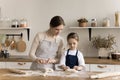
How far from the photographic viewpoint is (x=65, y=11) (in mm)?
4512

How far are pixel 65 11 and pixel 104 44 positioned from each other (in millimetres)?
865

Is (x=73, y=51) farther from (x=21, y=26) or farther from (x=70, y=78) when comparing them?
(x=21, y=26)

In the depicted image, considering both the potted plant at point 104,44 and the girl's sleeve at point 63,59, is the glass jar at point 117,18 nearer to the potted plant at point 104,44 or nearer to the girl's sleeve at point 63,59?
the potted plant at point 104,44

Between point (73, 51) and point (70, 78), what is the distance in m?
0.66

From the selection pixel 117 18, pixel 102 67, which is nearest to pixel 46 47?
pixel 102 67

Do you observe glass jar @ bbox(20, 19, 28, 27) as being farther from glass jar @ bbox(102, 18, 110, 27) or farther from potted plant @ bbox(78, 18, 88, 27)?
glass jar @ bbox(102, 18, 110, 27)

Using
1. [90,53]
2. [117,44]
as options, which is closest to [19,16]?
[90,53]

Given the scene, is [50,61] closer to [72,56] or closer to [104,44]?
[72,56]

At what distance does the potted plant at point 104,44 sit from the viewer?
14.1 feet

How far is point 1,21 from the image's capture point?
463 centimetres

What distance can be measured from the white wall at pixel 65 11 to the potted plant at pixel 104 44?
0.48ft

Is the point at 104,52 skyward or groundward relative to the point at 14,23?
groundward

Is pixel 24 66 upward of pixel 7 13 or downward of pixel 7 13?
downward

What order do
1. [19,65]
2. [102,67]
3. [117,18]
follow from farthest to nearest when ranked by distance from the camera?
1. [117,18]
2. [19,65]
3. [102,67]
